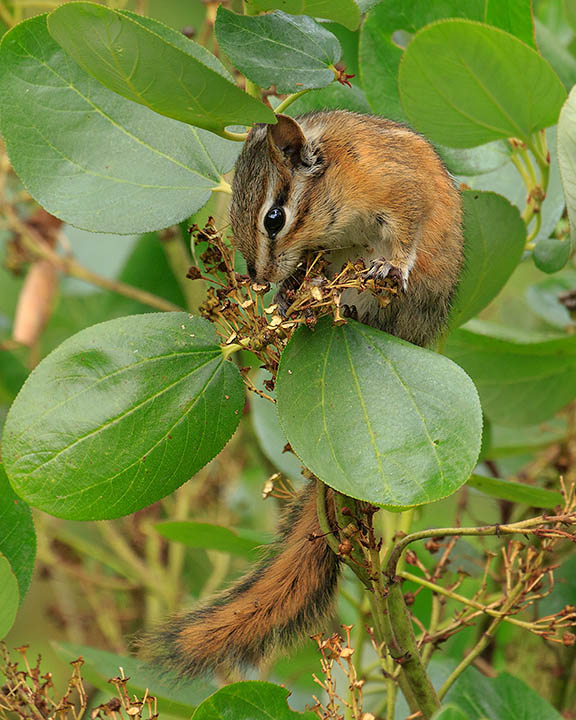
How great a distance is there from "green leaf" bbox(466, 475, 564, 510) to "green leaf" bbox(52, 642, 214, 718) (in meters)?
0.53

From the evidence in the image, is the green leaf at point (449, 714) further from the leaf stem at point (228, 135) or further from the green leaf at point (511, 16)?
the green leaf at point (511, 16)

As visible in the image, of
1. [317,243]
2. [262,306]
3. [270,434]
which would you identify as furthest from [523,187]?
[262,306]

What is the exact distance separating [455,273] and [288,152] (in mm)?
370

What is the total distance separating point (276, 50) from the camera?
1.18 meters

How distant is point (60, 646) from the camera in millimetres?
1607

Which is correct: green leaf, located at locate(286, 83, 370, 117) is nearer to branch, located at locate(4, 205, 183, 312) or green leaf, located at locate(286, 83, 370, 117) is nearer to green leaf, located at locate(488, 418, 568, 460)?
branch, located at locate(4, 205, 183, 312)

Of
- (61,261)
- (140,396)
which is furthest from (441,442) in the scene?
(61,261)

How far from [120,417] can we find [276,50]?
0.49 metres

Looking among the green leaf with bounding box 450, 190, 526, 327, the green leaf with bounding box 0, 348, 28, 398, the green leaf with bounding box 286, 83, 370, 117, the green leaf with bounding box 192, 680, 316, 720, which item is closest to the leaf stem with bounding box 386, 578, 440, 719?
the green leaf with bounding box 192, 680, 316, 720

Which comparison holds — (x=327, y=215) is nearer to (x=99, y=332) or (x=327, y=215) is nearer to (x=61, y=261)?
(x=99, y=332)

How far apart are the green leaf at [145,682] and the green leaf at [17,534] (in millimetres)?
219

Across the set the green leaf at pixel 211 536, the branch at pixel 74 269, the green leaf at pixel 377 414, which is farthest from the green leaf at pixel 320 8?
the branch at pixel 74 269

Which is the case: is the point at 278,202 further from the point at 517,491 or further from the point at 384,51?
the point at 517,491

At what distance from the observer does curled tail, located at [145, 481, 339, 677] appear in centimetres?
144
